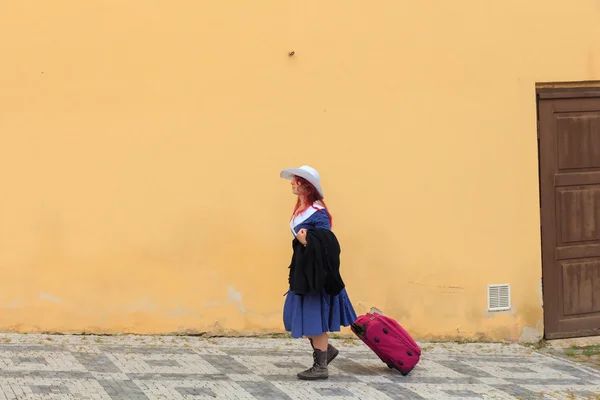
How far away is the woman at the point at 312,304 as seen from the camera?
6.98 meters

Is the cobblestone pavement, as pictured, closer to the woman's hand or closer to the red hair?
the woman's hand

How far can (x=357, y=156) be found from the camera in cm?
852

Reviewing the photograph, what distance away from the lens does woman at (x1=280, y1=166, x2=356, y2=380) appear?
6.98 metres

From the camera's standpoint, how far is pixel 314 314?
22.9 ft

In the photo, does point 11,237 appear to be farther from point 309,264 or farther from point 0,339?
point 309,264

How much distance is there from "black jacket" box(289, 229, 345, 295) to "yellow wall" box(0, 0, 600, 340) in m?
1.43

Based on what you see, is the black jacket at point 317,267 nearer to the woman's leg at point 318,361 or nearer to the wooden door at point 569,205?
the woman's leg at point 318,361

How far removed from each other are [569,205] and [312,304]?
3.28m

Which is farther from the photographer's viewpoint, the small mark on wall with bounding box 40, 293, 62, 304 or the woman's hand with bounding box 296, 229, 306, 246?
the small mark on wall with bounding box 40, 293, 62, 304

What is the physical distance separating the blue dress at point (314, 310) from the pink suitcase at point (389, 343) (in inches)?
12.0

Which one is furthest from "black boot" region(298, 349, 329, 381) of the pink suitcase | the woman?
the pink suitcase

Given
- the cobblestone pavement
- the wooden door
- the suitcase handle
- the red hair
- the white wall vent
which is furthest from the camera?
the wooden door

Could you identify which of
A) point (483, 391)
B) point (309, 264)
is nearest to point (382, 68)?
point (309, 264)

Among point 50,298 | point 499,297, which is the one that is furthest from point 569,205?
point 50,298
